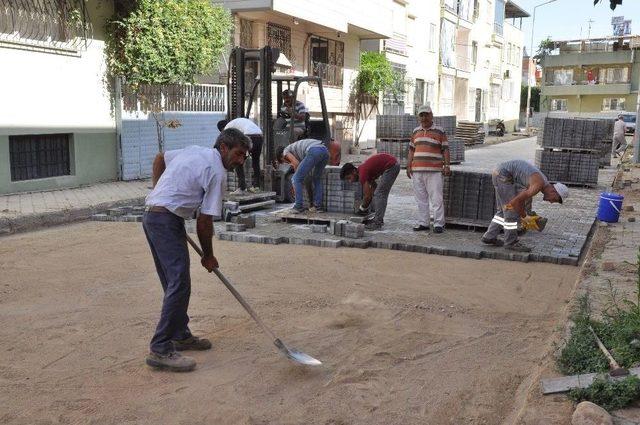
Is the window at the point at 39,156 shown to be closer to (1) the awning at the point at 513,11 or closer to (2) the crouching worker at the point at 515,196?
(2) the crouching worker at the point at 515,196

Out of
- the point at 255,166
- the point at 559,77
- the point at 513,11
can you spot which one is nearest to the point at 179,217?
Result: the point at 255,166

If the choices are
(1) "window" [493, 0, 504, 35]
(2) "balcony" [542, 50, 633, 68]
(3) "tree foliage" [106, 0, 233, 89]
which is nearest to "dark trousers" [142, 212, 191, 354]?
(3) "tree foliage" [106, 0, 233, 89]

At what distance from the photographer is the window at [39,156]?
38.4 feet

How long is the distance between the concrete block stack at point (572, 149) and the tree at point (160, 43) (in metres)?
7.97

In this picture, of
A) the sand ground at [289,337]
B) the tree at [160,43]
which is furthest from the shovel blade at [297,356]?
the tree at [160,43]

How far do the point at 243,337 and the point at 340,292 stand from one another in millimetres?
1485

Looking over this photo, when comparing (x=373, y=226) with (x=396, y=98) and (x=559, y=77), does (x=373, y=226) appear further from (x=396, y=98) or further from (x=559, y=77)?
(x=559, y=77)

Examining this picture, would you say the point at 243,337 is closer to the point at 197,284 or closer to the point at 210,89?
the point at 197,284

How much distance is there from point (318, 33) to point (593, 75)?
4092 cm

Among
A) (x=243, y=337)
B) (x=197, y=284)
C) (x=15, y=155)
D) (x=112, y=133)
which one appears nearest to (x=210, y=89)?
(x=112, y=133)

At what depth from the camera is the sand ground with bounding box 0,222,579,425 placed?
3.62 metres

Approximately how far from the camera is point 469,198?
887 centimetres

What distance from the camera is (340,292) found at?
600cm

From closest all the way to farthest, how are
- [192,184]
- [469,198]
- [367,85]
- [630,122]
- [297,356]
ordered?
1. [192,184]
2. [297,356]
3. [469,198]
4. [367,85]
5. [630,122]
